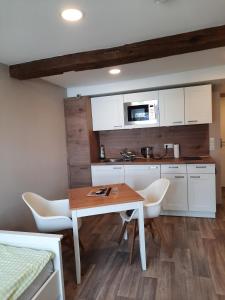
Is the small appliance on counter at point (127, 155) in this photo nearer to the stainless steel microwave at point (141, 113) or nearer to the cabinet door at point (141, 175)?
the cabinet door at point (141, 175)

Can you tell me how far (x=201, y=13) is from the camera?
5.88ft

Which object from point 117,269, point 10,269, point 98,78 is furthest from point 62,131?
point 10,269

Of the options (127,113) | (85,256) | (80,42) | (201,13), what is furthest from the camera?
(127,113)

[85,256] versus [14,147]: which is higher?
[14,147]

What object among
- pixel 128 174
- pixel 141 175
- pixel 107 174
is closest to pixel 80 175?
pixel 107 174

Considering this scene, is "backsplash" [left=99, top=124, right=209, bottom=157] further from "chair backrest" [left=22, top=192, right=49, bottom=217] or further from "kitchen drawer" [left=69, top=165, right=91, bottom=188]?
"chair backrest" [left=22, top=192, right=49, bottom=217]

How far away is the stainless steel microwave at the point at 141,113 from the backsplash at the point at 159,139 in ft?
1.37

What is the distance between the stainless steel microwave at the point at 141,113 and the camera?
393 centimetres

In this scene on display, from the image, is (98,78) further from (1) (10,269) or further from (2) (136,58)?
(1) (10,269)

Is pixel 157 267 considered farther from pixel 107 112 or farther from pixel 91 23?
pixel 107 112

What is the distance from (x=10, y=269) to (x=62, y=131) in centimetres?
275

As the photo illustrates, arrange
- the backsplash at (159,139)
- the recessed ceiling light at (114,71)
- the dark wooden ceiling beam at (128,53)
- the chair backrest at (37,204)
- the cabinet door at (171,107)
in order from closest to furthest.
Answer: the dark wooden ceiling beam at (128,53) < the chair backrest at (37,204) < the recessed ceiling light at (114,71) < the cabinet door at (171,107) < the backsplash at (159,139)

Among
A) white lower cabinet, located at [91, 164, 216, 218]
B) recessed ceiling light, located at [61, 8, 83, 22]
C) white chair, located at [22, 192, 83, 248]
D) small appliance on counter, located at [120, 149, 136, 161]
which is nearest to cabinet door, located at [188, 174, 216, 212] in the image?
white lower cabinet, located at [91, 164, 216, 218]

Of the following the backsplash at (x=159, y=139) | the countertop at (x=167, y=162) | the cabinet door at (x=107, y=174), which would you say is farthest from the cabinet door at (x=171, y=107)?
the cabinet door at (x=107, y=174)
